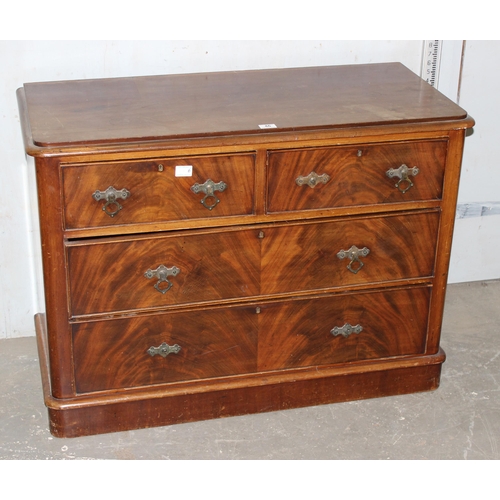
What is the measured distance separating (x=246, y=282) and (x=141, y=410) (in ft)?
1.85

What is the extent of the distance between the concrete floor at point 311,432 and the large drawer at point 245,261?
46 centimetres

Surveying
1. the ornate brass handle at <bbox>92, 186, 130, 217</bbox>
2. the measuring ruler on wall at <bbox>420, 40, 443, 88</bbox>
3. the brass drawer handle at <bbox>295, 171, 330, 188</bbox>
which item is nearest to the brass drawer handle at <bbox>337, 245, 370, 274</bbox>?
the brass drawer handle at <bbox>295, 171, 330, 188</bbox>

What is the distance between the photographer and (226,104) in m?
3.00

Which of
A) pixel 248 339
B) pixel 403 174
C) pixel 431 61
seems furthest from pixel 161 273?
pixel 431 61

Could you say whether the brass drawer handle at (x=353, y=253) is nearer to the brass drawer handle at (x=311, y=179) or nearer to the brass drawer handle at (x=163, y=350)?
the brass drawer handle at (x=311, y=179)

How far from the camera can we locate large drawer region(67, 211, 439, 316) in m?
2.85

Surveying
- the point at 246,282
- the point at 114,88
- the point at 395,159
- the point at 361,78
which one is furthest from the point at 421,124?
the point at 114,88

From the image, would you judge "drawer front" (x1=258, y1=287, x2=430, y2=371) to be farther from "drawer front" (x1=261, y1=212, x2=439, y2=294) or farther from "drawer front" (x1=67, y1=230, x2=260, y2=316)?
"drawer front" (x1=67, y1=230, x2=260, y2=316)

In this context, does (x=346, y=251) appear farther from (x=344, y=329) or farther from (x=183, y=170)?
(x=183, y=170)

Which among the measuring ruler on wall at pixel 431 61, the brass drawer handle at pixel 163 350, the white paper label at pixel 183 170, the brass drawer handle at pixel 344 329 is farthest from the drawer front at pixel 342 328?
the measuring ruler on wall at pixel 431 61

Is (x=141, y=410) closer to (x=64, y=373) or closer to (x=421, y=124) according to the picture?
(x=64, y=373)

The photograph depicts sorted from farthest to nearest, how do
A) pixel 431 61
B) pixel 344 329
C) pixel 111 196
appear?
pixel 431 61 < pixel 344 329 < pixel 111 196

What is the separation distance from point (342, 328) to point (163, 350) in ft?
2.02

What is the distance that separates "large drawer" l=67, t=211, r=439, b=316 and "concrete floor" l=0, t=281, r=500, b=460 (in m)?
0.46
